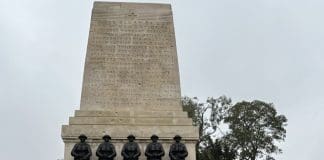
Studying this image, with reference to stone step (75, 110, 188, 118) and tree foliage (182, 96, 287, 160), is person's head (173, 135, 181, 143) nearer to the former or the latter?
Result: stone step (75, 110, 188, 118)

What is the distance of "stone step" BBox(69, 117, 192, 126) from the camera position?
18.1 metres

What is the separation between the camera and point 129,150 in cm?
1716

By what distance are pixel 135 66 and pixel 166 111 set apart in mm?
1915

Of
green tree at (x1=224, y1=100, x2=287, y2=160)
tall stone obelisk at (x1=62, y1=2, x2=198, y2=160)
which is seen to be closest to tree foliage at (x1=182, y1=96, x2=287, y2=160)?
green tree at (x1=224, y1=100, x2=287, y2=160)

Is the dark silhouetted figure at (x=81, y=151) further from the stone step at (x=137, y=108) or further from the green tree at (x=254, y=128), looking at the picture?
the green tree at (x=254, y=128)

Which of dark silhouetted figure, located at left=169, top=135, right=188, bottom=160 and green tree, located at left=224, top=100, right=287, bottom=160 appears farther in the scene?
green tree, located at left=224, top=100, right=287, bottom=160

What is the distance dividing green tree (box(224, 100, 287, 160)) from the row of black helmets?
1003 inches

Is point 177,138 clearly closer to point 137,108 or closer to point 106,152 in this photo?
point 137,108

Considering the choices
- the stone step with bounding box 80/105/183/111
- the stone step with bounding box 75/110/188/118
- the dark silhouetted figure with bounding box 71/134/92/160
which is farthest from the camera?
the stone step with bounding box 80/105/183/111

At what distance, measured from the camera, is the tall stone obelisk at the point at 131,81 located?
18047 mm

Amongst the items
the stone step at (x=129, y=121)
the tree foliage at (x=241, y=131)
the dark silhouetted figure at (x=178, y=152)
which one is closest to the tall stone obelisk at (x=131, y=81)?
the stone step at (x=129, y=121)

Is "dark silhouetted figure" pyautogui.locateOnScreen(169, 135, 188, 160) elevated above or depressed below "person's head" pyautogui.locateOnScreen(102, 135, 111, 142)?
below

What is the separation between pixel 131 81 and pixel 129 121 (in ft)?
5.03

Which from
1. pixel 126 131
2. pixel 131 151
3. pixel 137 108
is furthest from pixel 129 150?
pixel 137 108
